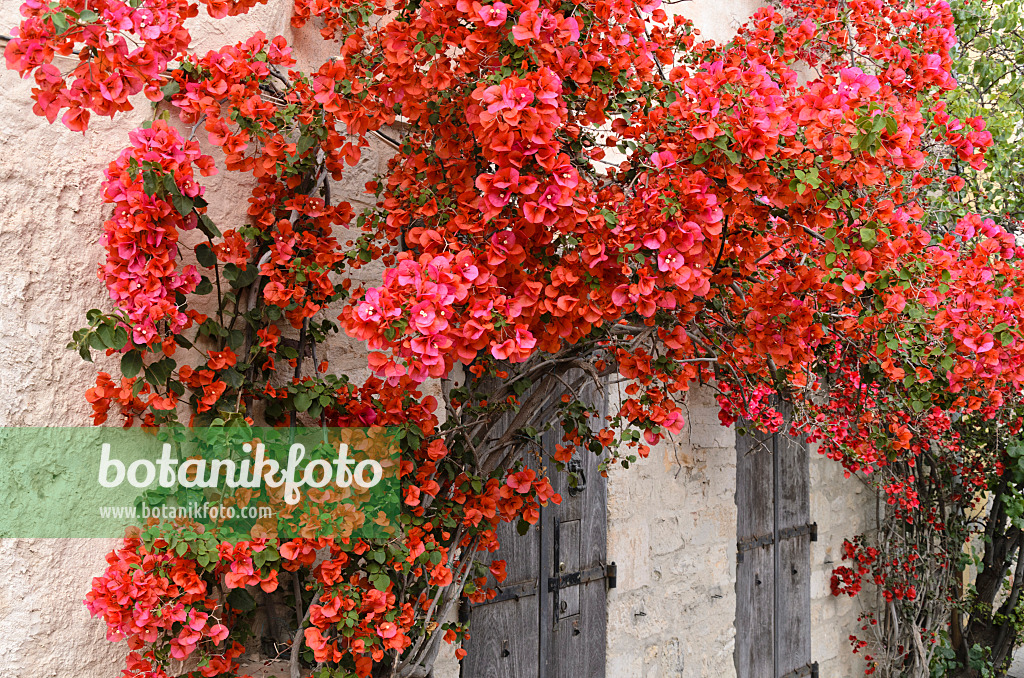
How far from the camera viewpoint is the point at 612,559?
10.5ft

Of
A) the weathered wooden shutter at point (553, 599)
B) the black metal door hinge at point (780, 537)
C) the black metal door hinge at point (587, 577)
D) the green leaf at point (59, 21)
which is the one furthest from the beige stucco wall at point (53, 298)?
the black metal door hinge at point (780, 537)

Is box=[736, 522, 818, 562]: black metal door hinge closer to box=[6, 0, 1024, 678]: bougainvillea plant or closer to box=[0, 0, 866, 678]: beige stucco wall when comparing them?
box=[6, 0, 1024, 678]: bougainvillea plant

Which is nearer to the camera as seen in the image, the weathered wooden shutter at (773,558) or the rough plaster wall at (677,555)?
the rough plaster wall at (677,555)

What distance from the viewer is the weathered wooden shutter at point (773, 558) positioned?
4.09 meters

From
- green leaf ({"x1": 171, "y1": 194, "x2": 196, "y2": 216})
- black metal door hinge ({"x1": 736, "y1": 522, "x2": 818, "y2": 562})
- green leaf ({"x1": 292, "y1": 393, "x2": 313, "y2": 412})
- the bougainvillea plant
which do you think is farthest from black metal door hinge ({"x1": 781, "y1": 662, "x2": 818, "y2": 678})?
green leaf ({"x1": 171, "y1": 194, "x2": 196, "y2": 216})

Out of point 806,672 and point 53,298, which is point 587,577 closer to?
point 53,298

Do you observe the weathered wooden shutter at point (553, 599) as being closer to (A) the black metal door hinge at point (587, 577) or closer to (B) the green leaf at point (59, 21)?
(A) the black metal door hinge at point (587, 577)

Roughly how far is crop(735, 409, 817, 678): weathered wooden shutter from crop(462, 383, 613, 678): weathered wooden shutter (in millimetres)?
1220

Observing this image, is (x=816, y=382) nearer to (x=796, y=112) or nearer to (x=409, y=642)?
(x=796, y=112)

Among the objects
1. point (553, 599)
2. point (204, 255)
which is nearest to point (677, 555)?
point (553, 599)

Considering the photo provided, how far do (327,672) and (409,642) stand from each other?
0.21m

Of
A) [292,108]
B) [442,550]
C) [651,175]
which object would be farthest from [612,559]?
[292,108]

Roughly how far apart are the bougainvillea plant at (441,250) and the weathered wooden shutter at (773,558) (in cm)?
200

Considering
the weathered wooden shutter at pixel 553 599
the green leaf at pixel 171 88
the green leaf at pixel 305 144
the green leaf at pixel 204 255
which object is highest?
the green leaf at pixel 171 88
